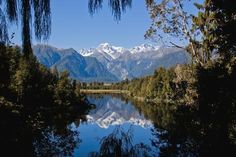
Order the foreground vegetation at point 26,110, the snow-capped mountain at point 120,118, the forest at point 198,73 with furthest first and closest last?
1. the snow-capped mountain at point 120,118
2. the foreground vegetation at point 26,110
3. the forest at point 198,73

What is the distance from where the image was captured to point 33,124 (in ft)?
132

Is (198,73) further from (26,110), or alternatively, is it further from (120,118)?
(120,118)

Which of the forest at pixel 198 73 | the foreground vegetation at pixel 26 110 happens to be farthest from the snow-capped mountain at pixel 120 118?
the forest at pixel 198 73

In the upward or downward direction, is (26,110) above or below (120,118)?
above

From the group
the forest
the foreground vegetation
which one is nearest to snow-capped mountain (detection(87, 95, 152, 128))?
the foreground vegetation

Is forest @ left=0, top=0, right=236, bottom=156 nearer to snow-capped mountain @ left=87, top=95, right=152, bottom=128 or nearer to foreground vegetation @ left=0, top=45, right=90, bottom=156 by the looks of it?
foreground vegetation @ left=0, top=45, right=90, bottom=156

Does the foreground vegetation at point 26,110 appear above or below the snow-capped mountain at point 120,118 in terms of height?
above

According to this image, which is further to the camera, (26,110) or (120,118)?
(120,118)

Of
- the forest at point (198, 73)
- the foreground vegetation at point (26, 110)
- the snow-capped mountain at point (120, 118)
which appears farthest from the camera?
the snow-capped mountain at point (120, 118)

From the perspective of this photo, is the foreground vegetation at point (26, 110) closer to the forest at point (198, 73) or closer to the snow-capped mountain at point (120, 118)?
the forest at point (198, 73)

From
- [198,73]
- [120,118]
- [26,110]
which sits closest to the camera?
[198,73]

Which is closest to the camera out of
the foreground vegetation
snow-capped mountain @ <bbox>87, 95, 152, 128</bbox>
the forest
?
the forest

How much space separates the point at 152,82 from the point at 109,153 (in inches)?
5371

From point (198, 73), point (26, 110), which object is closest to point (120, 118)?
point (26, 110)
